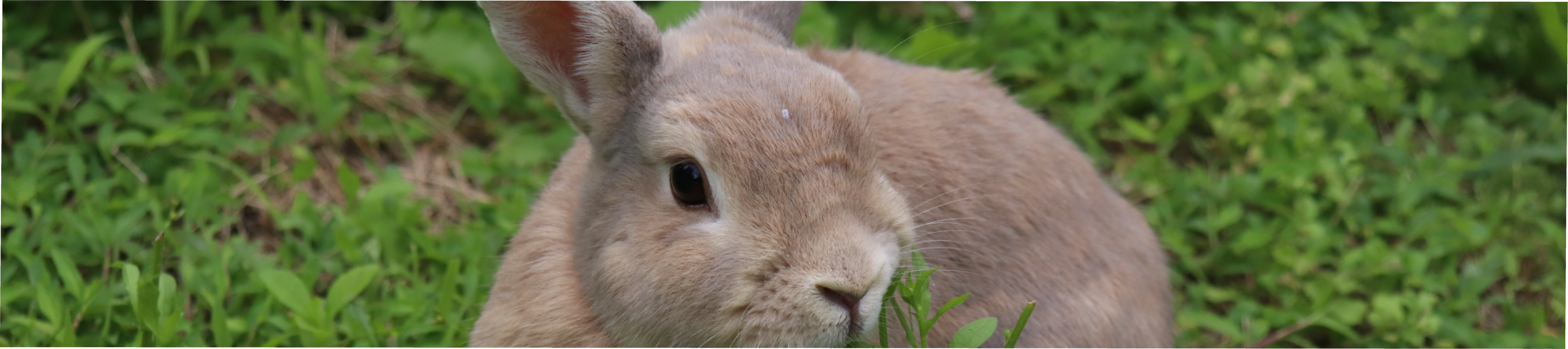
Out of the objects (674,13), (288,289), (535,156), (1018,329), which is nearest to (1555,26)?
(1018,329)

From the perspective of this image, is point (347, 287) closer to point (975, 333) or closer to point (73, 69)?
point (73, 69)

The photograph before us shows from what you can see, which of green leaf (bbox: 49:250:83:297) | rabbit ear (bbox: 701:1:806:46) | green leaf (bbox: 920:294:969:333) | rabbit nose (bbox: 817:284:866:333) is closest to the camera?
rabbit nose (bbox: 817:284:866:333)

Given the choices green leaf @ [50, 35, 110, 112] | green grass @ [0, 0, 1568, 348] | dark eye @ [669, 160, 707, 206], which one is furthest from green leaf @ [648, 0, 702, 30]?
green leaf @ [50, 35, 110, 112]

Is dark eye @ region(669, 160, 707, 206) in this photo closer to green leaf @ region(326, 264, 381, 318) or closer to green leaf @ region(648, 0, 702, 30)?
green leaf @ region(648, 0, 702, 30)

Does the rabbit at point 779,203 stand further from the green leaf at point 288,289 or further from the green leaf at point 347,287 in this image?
the green leaf at point 288,289

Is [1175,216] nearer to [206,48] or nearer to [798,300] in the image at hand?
[798,300]

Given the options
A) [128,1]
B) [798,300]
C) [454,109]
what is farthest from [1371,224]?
[128,1]
